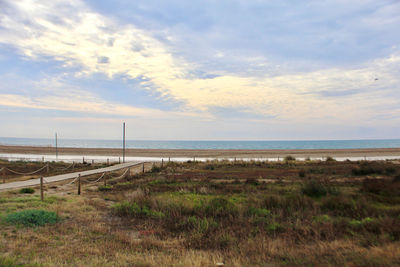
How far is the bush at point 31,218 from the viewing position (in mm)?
8320

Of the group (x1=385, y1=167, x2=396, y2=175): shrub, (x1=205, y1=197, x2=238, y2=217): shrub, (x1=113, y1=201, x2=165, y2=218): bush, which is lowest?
(x1=385, y1=167, x2=396, y2=175): shrub

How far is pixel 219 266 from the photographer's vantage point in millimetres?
4969

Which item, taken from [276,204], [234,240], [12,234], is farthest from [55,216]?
[276,204]

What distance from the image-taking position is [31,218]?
8.47 m

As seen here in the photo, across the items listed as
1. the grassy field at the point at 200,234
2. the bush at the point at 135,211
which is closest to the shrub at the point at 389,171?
the grassy field at the point at 200,234

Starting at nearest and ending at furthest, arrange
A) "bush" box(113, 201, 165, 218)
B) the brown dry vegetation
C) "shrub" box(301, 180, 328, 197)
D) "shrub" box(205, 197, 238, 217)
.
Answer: "shrub" box(205, 197, 238, 217), "bush" box(113, 201, 165, 218), "shrub" box(301, 180, 328, 197), the brown dry vegetation

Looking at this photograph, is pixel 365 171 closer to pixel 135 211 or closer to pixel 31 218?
pixel 135 211

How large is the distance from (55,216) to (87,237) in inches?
105

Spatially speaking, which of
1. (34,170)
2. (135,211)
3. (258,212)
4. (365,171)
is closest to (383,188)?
(258,212)

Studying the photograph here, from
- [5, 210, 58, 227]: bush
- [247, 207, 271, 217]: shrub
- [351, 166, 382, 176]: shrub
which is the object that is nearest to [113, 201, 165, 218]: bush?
[5, 210, 58, 227]: bush

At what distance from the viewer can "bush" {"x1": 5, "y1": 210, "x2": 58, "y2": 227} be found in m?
8.32

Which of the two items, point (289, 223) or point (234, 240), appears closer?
point (234, 240)

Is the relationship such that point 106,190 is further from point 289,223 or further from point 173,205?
point 289,223

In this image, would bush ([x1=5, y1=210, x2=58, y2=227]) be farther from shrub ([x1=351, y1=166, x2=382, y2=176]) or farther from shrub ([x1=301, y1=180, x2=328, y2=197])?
shrub ([x1=351, y1=166, x2=382, y2=176])
